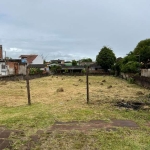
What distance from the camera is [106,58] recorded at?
44.0 m

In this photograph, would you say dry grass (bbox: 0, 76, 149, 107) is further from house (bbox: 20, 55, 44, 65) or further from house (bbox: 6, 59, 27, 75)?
house (bbox: 20, 55, 44, 65)

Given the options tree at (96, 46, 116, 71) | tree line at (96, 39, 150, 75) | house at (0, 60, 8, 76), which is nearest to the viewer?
house at (0, 60, 8, 76)

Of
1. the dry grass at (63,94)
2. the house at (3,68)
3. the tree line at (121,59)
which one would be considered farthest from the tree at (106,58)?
the dry grass at (63,94)

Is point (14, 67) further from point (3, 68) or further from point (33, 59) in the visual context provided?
point (33, 59)

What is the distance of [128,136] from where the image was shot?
4.73 m

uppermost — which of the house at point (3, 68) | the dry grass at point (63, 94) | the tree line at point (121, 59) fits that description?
the tree line at point (121, 59)

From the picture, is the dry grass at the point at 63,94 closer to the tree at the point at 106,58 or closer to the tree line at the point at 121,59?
the tree line at the point at 121,59

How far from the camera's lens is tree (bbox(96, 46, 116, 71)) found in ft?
144

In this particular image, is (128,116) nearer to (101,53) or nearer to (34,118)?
(34,118)

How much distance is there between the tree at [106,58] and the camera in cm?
4391

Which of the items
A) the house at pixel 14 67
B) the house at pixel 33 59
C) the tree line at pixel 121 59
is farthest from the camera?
the house at pixel 33 59

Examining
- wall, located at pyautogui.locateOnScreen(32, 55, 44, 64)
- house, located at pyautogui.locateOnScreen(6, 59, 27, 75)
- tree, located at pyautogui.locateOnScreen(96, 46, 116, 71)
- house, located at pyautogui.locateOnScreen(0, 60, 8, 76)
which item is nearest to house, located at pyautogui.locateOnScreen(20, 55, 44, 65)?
wall, located at pyautogui.locateOnScreen(32, 55, 44, 64)

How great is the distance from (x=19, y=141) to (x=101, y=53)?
41569 mm

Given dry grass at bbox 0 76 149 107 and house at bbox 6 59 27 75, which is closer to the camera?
dry grass at bbox 0 76 149 107
